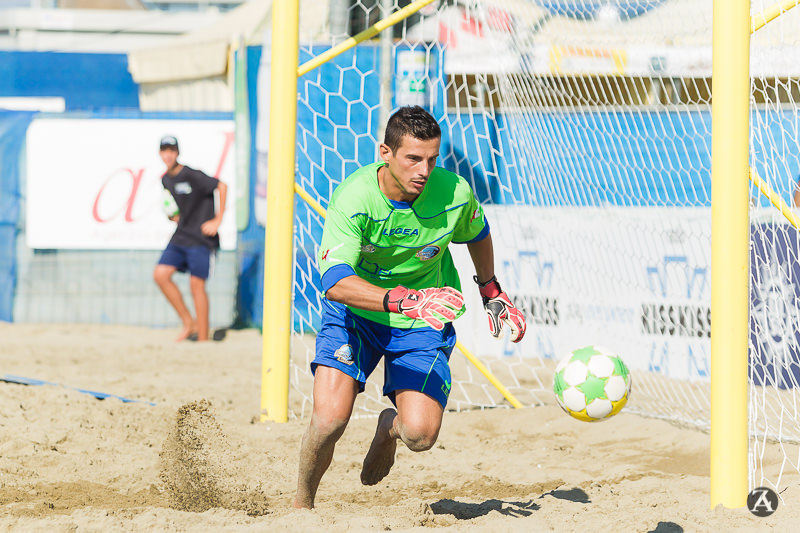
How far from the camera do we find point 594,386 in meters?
4.36

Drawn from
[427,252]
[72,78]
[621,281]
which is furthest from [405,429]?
[72,78]

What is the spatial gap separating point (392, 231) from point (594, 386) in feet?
4.05

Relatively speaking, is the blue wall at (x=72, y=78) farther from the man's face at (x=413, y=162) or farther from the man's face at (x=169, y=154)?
the man's face at (x=413, y=162)

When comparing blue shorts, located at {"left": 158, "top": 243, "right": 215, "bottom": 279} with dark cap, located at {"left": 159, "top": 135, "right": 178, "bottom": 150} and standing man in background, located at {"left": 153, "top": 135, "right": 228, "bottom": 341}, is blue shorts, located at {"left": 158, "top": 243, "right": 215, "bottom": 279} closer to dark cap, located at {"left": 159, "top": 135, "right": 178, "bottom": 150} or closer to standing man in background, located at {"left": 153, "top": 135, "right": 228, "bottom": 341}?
standing man in background, located at {"left": 153, "top": 135, "right": 228, "bottom": 341}

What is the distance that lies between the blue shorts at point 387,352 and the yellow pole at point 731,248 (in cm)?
123

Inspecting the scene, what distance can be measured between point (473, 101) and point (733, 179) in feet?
16.1

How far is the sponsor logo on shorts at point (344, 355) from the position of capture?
4145mm

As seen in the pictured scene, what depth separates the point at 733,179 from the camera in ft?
13.1

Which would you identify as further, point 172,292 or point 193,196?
point 193,196

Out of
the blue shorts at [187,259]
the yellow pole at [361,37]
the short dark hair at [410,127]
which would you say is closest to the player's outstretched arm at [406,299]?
the short dark hair at [410,127]

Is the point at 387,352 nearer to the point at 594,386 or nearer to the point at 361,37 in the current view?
the point at 594,386

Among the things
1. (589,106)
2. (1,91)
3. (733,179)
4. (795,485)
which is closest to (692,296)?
(589,106)

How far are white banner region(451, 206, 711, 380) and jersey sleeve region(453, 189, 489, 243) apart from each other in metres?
3.09

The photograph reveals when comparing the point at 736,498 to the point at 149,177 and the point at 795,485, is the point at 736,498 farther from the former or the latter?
the point at 149,177
